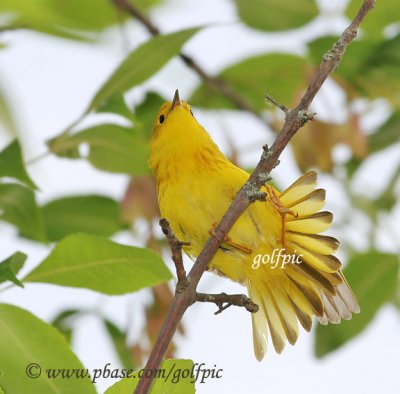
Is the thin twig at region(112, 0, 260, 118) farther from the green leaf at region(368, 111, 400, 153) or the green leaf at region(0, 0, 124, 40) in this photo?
the green leaf at region(368, 111, 400, 153)

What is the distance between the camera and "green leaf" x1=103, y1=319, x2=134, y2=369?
10.6ft

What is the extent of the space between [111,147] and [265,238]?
529 mm

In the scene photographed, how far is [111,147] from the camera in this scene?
2.70 metres

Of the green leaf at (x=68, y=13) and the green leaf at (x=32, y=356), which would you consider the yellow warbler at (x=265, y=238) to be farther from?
the green leaf at (x=68, y=13)

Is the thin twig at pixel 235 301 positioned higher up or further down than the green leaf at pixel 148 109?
further down

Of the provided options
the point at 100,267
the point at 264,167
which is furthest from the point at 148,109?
the point at 264,167

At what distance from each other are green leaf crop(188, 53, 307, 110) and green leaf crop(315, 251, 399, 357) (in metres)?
0.66

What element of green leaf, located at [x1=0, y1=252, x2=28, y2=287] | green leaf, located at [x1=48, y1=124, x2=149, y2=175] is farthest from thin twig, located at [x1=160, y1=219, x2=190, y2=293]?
green leaf, located at [x1=48, y1=124, x2=149, y2=175]

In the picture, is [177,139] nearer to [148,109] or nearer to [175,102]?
[175,102]

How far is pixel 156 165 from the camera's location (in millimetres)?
2836

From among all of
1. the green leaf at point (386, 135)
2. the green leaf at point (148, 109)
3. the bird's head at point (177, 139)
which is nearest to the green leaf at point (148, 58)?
the bird's head at point (177, 139)

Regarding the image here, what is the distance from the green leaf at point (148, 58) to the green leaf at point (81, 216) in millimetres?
582

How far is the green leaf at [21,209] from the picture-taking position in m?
2.42

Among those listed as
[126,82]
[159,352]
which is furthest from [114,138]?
[159,352]
